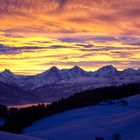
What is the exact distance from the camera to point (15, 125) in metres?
62.2

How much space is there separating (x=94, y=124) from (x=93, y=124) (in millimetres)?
113

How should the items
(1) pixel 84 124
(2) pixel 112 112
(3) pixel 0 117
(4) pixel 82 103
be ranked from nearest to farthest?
(1) pixel 84 124 < (2) pixel 112 112 < (4) pixel 82 103 < (3) pixel 0 117

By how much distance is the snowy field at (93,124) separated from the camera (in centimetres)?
4197

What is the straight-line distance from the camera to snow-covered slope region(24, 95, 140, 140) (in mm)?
42406

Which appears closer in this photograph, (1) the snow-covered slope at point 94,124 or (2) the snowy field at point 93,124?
(2) the snowy field at point 93,124

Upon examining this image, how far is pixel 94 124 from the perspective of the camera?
4906 centimetres

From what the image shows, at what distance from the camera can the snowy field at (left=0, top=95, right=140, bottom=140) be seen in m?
42.0

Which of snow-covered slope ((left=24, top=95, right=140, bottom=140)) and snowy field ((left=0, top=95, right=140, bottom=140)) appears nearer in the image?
snowy field ((left=0, top=95, right=140, bottom=140))

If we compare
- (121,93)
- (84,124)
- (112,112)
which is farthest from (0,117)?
(84,124)

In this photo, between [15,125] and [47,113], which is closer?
[15,125]

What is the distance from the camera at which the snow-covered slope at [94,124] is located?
139 feet

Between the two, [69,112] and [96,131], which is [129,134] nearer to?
[96,131]

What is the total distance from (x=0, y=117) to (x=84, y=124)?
1260 inches

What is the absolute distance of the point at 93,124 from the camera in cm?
4912
